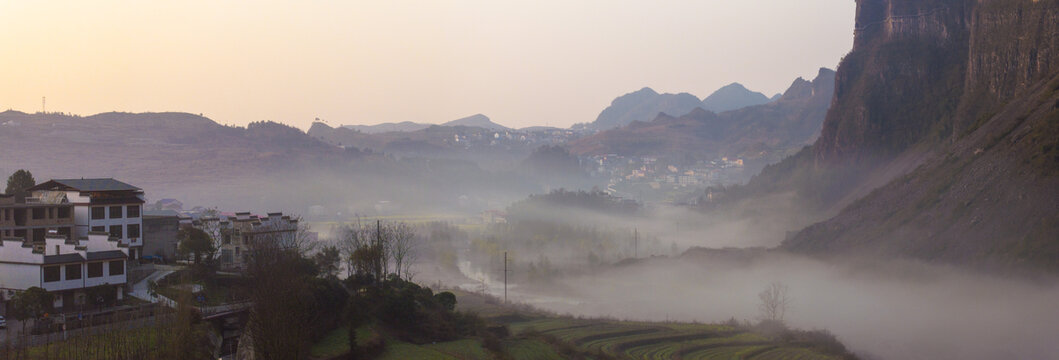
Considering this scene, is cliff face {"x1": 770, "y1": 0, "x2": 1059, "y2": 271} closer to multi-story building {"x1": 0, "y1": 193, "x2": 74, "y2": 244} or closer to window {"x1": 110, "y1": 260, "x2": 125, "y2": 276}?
window {"x1": 110, "y1": 260, "x2": 125, "y2": 276}

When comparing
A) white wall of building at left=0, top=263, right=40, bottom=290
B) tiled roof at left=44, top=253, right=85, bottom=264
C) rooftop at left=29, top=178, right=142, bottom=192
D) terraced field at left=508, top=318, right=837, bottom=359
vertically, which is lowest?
terraced field at left=508, top=318, right=837, bottom=359

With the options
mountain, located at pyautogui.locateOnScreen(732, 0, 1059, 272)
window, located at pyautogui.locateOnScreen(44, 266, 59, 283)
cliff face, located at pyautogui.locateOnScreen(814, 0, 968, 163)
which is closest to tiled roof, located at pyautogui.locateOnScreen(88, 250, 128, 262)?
window, located at pyautogui.locateOnScreen(44, 266, 59, 283)

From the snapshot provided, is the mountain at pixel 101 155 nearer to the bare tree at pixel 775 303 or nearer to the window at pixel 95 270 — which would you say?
the bare tree at pixel 775 303

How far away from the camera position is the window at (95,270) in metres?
36.4

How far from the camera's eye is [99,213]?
44.3 metres

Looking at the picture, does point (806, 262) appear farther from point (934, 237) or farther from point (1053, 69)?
point (1053, 69)

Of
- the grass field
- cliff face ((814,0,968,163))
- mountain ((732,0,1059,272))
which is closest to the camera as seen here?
the grass field

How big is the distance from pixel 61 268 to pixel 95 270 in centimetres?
141

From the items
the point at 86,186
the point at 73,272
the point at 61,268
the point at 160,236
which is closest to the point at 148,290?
the point at 73,272

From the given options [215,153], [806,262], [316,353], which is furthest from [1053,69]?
[215,153]

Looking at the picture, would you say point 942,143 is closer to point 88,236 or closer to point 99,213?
point 99,213

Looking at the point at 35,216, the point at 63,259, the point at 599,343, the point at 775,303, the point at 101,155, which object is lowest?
the point at 775,303

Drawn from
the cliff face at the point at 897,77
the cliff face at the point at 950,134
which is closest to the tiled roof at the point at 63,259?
the cliff face at the point at 950,134

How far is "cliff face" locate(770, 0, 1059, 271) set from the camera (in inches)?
2542
